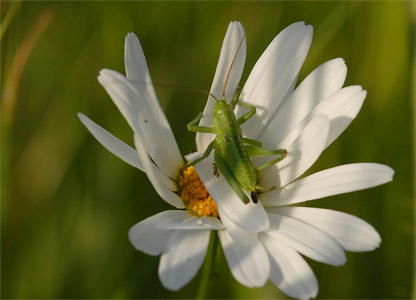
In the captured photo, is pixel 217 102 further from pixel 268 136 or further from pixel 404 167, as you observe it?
pixel 404 167

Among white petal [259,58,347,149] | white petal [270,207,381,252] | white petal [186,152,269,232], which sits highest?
white petal [259,58,347,149]

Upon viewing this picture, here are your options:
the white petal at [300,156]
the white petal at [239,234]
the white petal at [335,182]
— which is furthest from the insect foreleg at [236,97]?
the white petal at [239,234]

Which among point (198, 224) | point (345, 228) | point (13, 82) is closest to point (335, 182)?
point (345, 228)

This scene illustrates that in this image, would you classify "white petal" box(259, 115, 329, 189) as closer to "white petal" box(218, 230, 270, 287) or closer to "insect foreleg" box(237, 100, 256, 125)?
"insect foreleg" box(237, 100, 256, 125)

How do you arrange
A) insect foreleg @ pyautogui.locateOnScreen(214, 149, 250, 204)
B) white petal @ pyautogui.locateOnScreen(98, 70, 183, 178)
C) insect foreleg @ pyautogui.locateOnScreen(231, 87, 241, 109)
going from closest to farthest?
white petal @ pyautogui.locateOnScreen(98, 70, 183, 178), insect foreleg @ pyautogui.locateOnScreen(214, 149, 250, 204), insect foreleg @ pyautogui.locateOnScreen(231, 87, 241, 109)

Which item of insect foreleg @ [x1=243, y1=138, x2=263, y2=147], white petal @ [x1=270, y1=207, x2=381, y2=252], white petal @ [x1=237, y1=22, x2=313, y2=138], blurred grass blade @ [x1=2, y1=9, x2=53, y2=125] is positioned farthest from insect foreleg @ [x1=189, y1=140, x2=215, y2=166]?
blurred grass blade @ [x1=2, y1=9, x2=53, y2=125]

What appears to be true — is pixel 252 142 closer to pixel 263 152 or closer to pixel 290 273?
pixel 263 152
